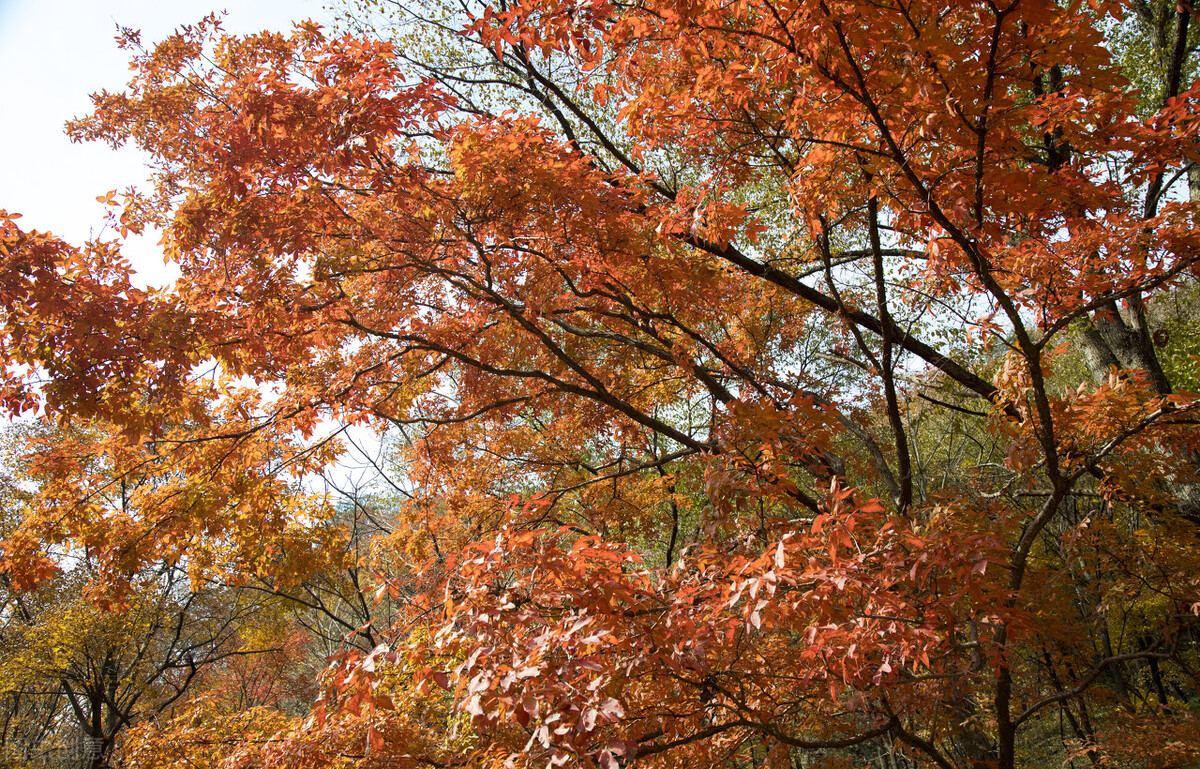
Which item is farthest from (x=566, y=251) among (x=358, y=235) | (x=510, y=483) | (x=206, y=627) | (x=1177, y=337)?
(x=1177, y=337)

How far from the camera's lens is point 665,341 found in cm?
573

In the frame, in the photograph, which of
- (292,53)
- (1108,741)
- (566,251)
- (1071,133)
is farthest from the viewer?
(1108,741)

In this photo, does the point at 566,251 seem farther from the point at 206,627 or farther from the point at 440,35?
the point at 206,627

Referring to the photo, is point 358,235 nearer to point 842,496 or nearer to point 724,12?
point 724,12

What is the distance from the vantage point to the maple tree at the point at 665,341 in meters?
2.27

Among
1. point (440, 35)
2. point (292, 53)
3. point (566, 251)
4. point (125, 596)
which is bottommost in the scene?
point (125, 596)

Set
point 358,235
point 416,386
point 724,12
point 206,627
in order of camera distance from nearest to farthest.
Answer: point 724,12, point 358,235, point 416,386, point 206,627

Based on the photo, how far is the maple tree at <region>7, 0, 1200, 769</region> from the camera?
7.43ft

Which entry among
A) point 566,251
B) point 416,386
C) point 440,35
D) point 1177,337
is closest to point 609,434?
point 416,386

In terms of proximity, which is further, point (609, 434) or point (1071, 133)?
point (609, 434)

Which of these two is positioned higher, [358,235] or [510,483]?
[358,235]

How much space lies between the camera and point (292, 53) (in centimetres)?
386

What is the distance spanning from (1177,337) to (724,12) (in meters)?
17.3

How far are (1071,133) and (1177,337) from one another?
16258 millimetres
